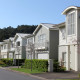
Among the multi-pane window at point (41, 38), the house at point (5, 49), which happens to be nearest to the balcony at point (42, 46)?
the multi-pane window at point (41, 38)

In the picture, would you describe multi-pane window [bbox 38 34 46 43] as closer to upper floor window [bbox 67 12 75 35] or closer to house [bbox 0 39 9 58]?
upper floor window [bbox 67 12 75 35]

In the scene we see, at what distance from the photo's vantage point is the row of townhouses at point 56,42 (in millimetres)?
24505

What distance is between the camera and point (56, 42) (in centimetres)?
3853

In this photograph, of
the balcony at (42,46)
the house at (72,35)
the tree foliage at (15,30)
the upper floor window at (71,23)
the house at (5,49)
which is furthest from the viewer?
the tree foliage at (15,30)

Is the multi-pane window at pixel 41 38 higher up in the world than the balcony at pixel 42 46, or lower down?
higher up

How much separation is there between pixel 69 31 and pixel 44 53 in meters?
14.8

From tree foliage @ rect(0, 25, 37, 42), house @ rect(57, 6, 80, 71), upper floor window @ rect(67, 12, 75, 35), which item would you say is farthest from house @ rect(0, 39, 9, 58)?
upper floor window @ rect(67, 12, 75, 35)

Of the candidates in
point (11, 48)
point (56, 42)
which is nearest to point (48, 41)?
point (56, 42)

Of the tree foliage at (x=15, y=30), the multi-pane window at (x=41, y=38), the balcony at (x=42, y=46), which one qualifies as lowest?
the balcony at (x=42, y=46)

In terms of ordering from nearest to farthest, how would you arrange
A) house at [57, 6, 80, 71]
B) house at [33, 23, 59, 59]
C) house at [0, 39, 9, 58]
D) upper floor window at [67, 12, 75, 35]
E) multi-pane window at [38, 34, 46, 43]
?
house at [57, 6, 80, 71] < upper floor window at [67, 12, 75, 35] < house at [33, 23, 59, 59] < multi-pane window at [38, 34, 46, 43] < house at [0, 39, 9, 58]

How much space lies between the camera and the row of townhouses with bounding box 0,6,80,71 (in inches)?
965

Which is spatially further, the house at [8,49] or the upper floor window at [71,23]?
the house at [8,49]

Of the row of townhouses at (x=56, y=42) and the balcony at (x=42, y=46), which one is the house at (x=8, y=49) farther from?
the balcony at (x=42, y=46)

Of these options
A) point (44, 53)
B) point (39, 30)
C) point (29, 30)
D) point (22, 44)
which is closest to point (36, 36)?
point (39, 30)
